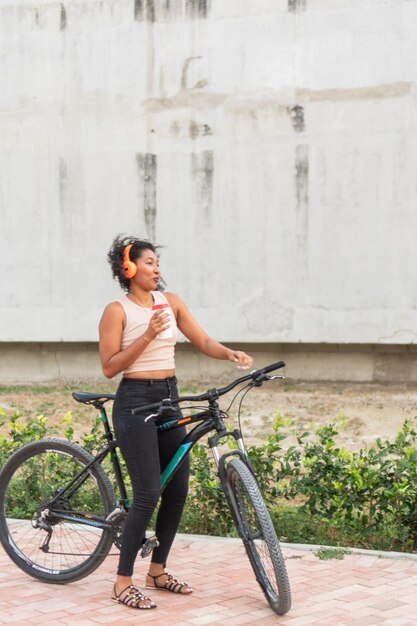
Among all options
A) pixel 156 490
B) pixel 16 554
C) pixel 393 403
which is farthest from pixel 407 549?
pixel 393 403

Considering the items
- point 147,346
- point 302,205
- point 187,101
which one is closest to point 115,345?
point 147,346

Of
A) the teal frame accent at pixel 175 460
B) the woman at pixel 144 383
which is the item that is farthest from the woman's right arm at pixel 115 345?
the teal frame accent at pixel 175 460

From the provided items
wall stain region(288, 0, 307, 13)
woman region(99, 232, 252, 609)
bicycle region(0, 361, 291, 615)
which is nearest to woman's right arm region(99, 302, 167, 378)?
woman region(99, 232, 252, 609)

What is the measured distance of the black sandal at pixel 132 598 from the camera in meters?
4.95

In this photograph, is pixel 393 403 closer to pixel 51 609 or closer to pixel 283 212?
pixel 283 212

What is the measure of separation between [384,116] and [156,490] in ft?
41.0

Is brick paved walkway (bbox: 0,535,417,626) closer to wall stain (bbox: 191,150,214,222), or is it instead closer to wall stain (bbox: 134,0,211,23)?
wall stain (bbox: 191,150,214,222)

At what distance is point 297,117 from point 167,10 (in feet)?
10.2

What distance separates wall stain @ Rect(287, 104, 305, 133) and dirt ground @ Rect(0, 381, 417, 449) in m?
4.43

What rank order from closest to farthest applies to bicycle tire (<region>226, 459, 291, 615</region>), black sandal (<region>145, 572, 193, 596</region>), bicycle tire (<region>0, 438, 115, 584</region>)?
1. bicycle tire (<region>226, 459, 291, 615</region>)
2. black sandal (<region>145, 572, 193, 596</region>)
3. bicycle tire (<region>0, 438, 115, 584</region>)

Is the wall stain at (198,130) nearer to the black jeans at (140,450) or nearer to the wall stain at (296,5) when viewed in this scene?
the wall stain at (296,5)

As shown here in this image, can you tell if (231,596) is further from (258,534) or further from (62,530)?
(62,530)

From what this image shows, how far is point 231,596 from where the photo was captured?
5.16 m

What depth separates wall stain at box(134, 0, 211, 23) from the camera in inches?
673
